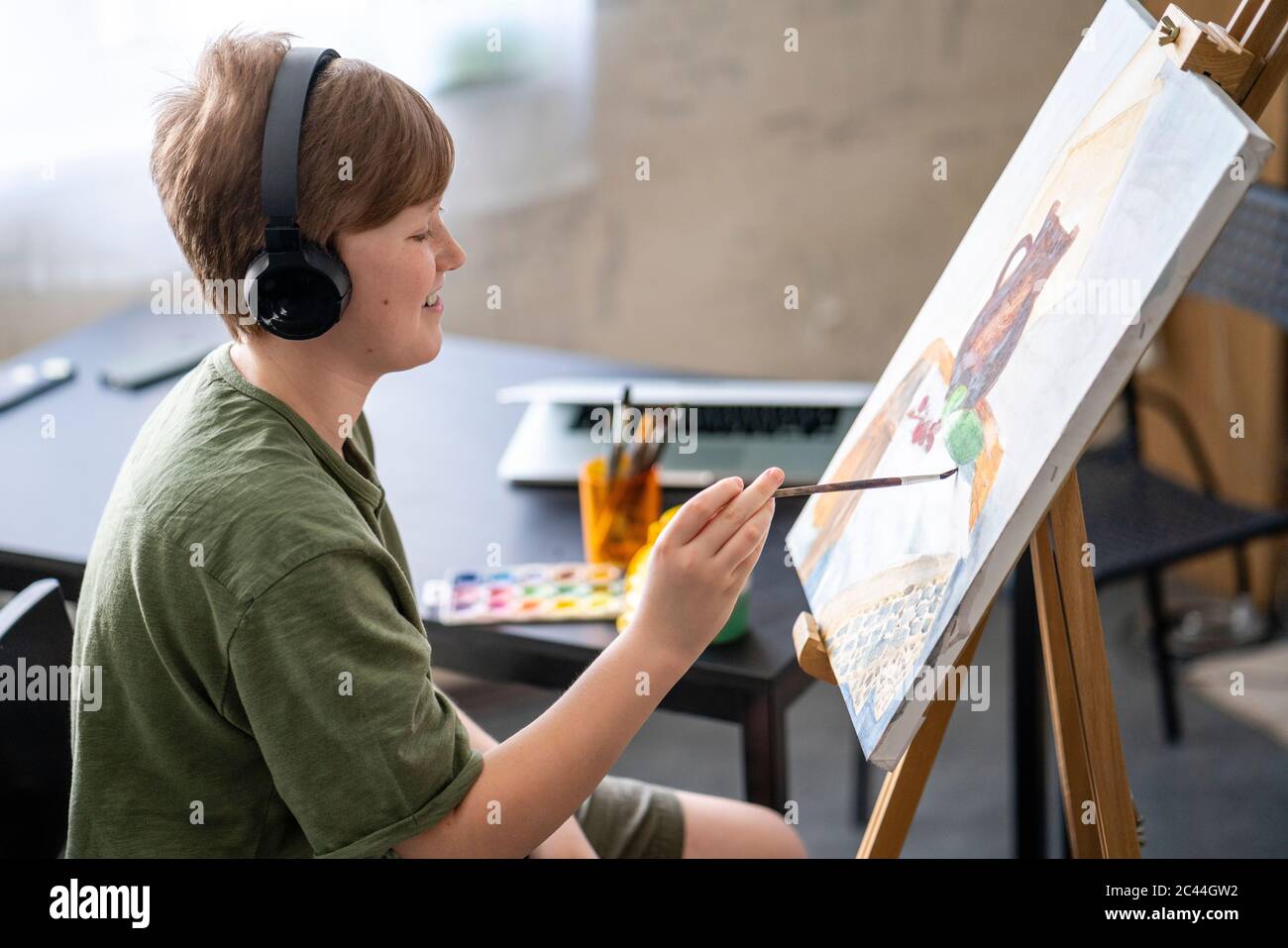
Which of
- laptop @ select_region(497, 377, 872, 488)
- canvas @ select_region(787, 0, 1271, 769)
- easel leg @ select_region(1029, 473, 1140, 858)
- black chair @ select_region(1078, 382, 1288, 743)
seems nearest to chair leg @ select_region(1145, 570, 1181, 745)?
black chair @ select_region(1078, 382, 1288, 743)

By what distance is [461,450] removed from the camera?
164 centimetres

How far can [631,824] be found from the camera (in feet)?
4.00

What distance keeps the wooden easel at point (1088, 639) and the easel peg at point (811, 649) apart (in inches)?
3.9

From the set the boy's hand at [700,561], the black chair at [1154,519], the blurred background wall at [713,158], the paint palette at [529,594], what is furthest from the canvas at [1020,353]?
the blurred background wall at [713,158]

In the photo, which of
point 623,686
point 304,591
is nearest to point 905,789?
point 623,686

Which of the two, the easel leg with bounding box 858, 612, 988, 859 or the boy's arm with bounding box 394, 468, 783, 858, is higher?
the boy's arm with bounding box 394, 468, 783, 858

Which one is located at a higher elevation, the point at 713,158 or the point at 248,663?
the point at 713,158

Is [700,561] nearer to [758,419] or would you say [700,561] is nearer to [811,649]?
[811,649]

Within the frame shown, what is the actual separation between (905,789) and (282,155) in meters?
0.61

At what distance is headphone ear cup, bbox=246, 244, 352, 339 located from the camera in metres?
0.86

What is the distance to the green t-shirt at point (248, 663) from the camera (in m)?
0.84

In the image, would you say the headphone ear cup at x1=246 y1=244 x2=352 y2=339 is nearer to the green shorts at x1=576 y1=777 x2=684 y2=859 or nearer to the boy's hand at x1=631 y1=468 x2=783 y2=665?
the boy's hand at x1=631 y1=468 x2=783 y2=665
